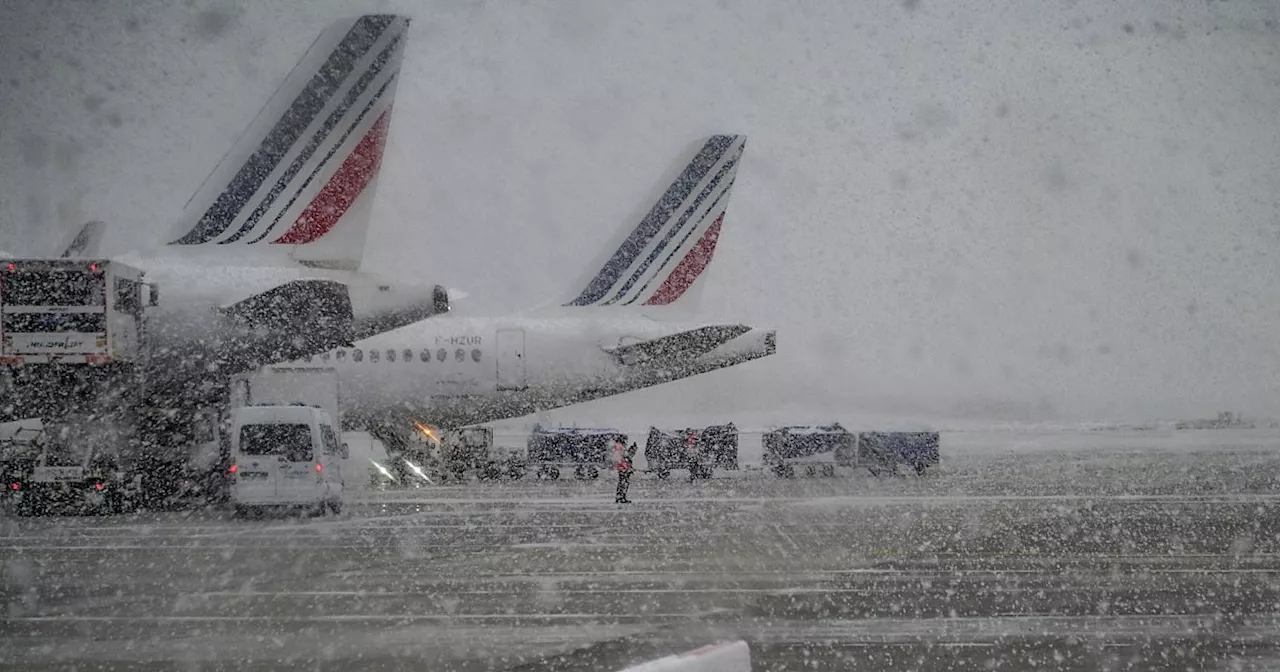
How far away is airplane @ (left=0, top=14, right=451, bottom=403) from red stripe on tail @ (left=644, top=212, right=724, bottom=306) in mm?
10885

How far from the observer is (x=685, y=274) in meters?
28.0

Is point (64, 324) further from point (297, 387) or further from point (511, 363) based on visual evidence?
point (511, 363)

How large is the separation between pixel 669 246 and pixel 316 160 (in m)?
11.8

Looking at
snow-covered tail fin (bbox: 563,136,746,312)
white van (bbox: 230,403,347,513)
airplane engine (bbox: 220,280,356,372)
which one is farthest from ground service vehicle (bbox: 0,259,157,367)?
snow-covered tail fin (bbox: 563,136,746,312)

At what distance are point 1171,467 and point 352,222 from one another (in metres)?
31.4

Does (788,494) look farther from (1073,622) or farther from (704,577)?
(1073,622)

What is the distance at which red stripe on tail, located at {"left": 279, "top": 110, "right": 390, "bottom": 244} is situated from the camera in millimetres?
18031

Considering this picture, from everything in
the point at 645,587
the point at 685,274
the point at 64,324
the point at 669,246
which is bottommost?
the point at 645,587

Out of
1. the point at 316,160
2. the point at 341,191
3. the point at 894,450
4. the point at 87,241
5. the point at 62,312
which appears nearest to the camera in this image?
the point at 62,312

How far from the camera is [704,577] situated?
35.7 feet

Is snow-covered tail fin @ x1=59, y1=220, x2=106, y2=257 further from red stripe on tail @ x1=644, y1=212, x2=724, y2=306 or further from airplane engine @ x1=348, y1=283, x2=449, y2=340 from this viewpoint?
red stripe on tail @ x1=644, y1=212, x2=724, y2=306

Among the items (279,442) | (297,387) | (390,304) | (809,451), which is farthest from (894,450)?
(279,442)

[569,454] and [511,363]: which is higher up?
[511,363]

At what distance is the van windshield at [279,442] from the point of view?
1764cm
